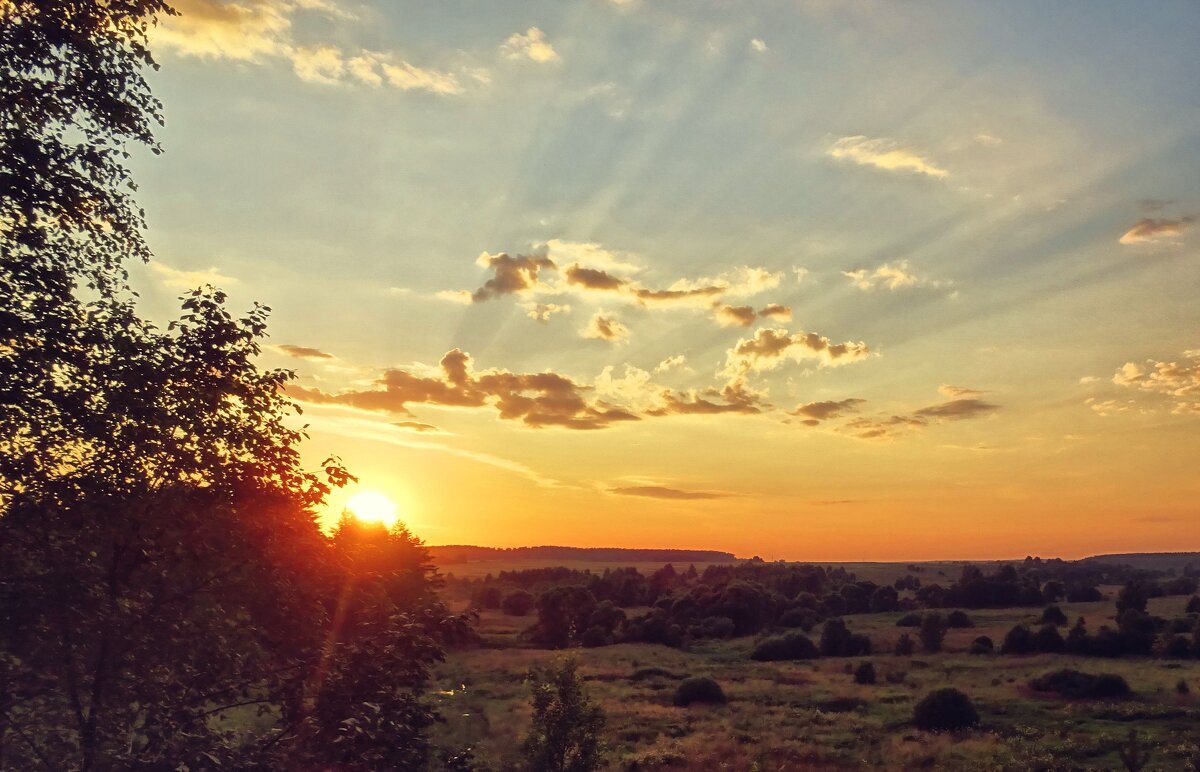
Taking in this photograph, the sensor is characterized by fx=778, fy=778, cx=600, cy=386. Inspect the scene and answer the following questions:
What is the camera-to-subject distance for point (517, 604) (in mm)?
132625

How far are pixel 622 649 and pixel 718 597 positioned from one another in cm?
3243

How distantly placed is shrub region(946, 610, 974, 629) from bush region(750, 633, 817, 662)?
29.3 metres

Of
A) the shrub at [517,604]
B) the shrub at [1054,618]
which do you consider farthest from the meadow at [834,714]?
the shrub at [517,604]

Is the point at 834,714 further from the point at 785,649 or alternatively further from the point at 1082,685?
the point at 785,649

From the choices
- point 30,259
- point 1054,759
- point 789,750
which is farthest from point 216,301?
point 1054,759

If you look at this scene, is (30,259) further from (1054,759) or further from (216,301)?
(1054,759)

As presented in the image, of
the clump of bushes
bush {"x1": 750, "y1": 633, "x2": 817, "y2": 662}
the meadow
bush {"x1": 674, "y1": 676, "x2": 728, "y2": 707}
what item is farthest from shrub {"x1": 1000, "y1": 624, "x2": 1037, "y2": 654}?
bush {"x1": 674, "y1": 676, "x2": 728, "y2": 707}

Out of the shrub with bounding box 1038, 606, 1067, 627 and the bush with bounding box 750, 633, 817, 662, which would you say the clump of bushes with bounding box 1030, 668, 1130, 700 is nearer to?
the bush with bounding box 750, 633, 817, 662

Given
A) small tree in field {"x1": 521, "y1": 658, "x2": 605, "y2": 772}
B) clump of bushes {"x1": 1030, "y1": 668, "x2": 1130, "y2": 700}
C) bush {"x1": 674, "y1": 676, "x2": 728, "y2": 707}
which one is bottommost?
bush {"x1": 674, "y1": 676, "x2": 728, "y2": 707}

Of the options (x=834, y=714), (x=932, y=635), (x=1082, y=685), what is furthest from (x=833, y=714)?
(x=932, y=635)

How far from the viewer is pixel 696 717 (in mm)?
46281

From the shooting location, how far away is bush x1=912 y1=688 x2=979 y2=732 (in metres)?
43.1

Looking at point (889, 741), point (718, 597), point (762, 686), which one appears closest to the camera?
point (889, 741)

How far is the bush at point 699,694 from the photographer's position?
52.0 metres
